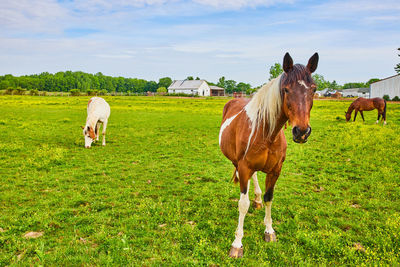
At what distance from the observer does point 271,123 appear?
11.0 ft

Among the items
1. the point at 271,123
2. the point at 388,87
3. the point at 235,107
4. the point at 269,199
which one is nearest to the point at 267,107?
the point at 271,123

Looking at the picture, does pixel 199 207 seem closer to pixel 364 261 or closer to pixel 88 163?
pixel 364 261

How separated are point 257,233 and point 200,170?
13.2 feet

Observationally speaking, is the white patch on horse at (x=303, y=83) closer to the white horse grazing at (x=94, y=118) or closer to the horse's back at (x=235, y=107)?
the horse's back at (x=235, y=107)

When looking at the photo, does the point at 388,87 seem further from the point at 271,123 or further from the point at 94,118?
the point at 271,123

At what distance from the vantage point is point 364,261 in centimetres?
347

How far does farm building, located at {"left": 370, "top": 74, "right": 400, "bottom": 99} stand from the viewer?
44250mm

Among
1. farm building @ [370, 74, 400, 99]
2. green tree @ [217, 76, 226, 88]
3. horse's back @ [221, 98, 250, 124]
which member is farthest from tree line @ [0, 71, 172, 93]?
horse's back @ [221, 98, 250, 124]


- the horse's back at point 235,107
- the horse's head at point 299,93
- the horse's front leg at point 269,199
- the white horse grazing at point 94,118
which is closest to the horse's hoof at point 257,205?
the horse's front leg at point 269,199

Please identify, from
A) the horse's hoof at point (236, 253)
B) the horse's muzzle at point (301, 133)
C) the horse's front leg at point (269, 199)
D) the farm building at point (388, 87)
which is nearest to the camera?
the horse's muzzle at point (301, 133)

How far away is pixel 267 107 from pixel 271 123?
25 centimetres

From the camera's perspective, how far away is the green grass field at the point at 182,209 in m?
3.61

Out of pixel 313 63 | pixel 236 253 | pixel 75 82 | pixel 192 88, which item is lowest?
pixel 236 253

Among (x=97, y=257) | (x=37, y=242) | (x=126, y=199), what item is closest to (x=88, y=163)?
(x=126, y=199)
